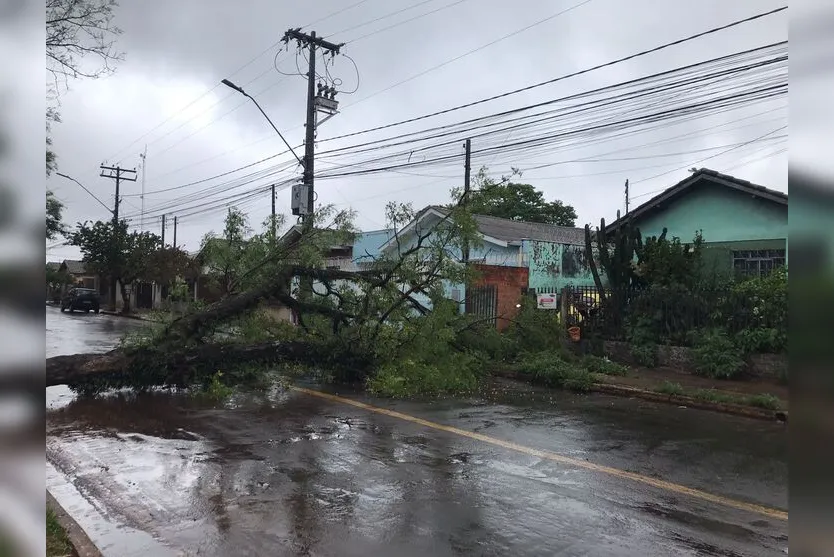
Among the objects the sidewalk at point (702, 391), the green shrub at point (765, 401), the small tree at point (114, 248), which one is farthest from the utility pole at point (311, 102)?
the small tree at point (114, 248)

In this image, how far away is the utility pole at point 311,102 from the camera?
19.0 m

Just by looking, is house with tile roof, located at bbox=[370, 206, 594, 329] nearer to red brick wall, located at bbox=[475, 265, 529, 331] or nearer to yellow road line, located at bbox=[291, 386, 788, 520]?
red brick wall, located at bbox=[475, 265, 529, 331]

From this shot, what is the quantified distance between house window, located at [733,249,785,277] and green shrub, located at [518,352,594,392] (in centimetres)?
650

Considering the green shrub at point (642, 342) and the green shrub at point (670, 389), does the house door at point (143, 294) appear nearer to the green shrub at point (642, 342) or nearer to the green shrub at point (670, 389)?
the green shrub at point (642, 342)

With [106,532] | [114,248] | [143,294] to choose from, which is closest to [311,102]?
[106,532]

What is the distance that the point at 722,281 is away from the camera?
46.0ft

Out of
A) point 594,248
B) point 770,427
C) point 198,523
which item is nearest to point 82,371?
point 198,523

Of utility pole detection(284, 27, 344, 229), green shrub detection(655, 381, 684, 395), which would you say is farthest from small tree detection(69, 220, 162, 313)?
green shrub detection(655, 381, 684, 395)

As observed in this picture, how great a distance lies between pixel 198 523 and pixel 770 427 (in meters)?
8.32

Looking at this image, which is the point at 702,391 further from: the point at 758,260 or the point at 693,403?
the point at 758,260

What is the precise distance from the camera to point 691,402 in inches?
418

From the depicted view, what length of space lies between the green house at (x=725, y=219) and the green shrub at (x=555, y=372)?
5.81 meters

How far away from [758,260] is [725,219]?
1502mm

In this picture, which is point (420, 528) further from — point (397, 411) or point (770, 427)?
point (770, 427)
